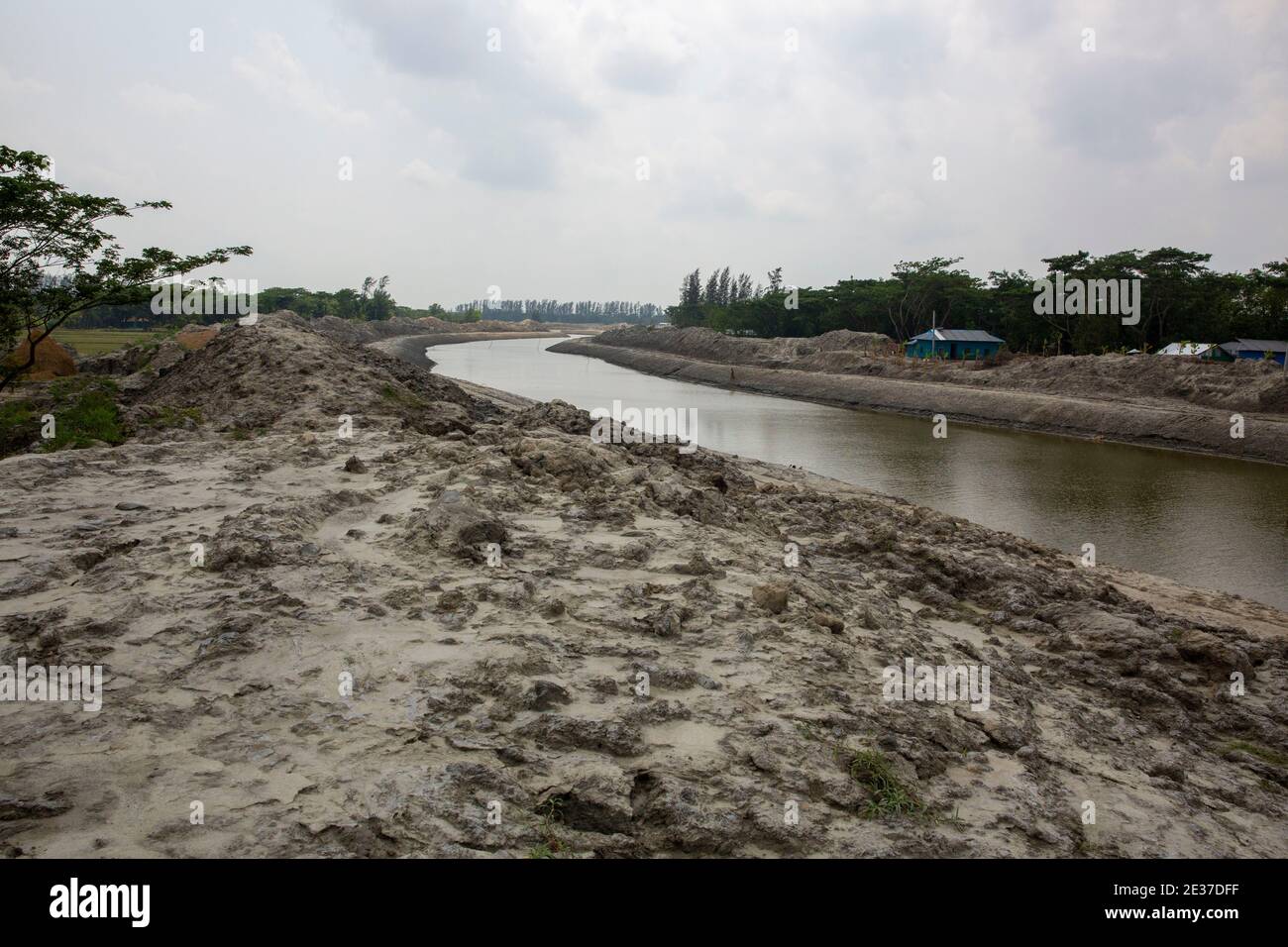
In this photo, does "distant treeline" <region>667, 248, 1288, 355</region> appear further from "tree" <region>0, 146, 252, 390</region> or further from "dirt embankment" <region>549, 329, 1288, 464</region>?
"tree" <region>0, 146, 252, 390</region>

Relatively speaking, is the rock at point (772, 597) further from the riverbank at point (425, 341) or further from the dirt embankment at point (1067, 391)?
the dirt embankment at point (1067, 391)

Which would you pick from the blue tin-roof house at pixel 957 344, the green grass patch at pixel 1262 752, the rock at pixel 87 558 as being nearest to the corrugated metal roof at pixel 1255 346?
the blue tin-roof house at pixel 957 344

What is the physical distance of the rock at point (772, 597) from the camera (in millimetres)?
6746

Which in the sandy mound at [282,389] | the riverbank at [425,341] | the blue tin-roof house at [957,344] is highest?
the riverbank at [425,341]

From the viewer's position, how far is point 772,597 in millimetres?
6770

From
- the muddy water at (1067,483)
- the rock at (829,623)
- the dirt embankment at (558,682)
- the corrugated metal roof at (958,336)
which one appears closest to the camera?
the dirt embankment at (558,682)

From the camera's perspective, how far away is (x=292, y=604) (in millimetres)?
5848

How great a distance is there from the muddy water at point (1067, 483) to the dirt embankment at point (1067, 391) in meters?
1.72

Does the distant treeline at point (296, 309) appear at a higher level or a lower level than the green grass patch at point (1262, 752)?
higher

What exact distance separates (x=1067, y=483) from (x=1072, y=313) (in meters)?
36.7

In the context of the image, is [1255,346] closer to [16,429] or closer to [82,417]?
[82,417]
